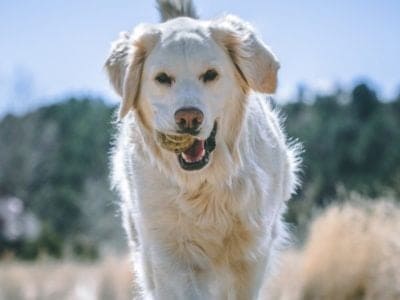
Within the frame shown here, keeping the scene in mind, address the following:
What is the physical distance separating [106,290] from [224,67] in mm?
7003

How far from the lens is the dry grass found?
1234cm

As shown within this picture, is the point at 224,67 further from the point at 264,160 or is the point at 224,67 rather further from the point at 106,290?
the point at 106,290

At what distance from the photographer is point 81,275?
13805mm

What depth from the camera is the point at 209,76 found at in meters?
5.72

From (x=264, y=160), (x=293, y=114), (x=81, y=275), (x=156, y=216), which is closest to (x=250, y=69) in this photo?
(x=264, y=160)

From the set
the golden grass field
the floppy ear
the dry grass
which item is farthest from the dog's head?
the dry grass

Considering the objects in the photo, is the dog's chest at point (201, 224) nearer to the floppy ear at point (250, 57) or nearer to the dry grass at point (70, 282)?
the floppy ear at point (250, 57)

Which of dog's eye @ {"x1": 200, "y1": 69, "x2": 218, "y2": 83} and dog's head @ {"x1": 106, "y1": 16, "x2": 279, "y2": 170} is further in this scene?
dog's eye @ {"x1": 200, "y1": 69, "x2": 218, "y2": 83}

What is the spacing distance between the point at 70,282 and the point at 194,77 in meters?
8.57

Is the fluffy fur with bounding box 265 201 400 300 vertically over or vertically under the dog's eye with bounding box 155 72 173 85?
under

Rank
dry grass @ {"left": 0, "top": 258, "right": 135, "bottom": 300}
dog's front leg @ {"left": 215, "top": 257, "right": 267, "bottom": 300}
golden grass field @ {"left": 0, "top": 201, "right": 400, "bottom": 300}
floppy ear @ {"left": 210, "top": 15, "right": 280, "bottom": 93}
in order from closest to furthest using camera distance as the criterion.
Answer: floppy ear @ {"left": 210, "top": 15, "right": 280, "bottom": 93} < dog's front leg @ {"left": 215, "top": 257, "right": 267, "bottom": 300} < golden grass field @ {"left": 0, "top": 201, "right": 400, "bottom": 300} < dry grass @ {"left": 0, "top": 258, "right": 135, "bottom": 300}

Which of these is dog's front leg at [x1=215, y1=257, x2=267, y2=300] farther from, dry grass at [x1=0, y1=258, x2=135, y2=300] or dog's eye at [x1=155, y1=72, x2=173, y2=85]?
dry grass at [x1=0, y1=258, x2=135, y2=300]

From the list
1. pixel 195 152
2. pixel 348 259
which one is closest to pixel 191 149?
pixel 195 152

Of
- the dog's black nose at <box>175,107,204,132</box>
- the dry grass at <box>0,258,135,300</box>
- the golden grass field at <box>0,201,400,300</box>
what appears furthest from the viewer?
the dry grass at <box>0,258,135,300</box>
